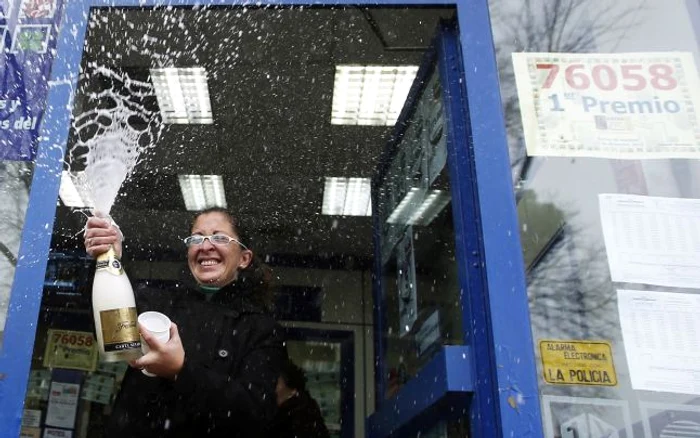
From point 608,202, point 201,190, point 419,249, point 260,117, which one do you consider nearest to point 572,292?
point 608,202

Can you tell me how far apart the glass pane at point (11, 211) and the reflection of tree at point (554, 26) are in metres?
1.74

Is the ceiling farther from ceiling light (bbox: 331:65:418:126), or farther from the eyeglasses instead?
the eyeglasses

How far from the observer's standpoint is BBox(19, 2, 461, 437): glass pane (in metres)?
2.59

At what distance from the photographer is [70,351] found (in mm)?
6258

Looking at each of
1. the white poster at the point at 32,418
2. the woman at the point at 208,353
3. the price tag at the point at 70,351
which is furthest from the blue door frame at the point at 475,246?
the white poster at the point at 32,418

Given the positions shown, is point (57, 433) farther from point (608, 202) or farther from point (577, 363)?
point (608, 202)

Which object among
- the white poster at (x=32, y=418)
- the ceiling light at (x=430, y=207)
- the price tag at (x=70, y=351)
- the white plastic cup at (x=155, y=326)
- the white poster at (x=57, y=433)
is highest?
the price tag at (x=70, y=351)

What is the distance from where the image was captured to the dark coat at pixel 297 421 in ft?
10.8

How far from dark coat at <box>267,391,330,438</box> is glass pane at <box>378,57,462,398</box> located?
47cm

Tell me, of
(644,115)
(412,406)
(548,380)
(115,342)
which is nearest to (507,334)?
(548,380)

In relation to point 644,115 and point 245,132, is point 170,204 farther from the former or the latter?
point 644,115

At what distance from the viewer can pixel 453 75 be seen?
7.89ft

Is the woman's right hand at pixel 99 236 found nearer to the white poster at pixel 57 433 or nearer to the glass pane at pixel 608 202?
the glass pane at pixel 608 202

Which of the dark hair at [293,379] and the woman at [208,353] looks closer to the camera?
the woman at [208,353]
